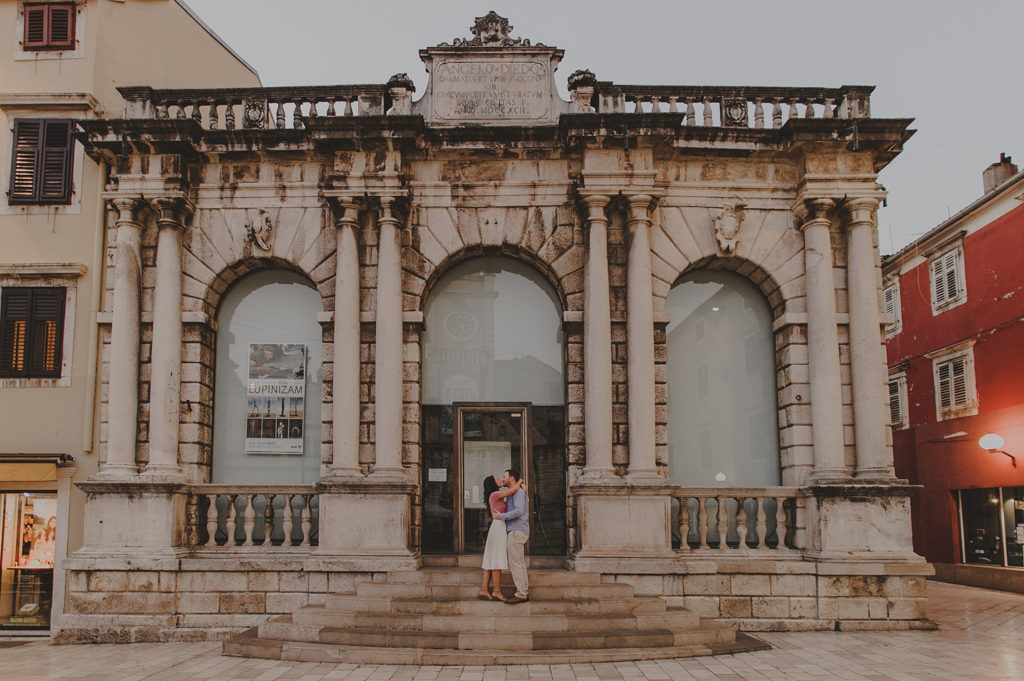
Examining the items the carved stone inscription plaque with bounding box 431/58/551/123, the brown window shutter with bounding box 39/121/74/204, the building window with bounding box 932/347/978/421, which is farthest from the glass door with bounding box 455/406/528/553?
the building window with bounding box 932/347/978/421

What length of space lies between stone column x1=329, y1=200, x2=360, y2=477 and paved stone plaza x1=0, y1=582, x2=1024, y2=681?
11.3 ft

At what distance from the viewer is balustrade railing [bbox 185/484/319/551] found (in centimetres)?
1441

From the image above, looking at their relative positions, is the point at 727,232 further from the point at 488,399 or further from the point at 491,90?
the point at 488,399

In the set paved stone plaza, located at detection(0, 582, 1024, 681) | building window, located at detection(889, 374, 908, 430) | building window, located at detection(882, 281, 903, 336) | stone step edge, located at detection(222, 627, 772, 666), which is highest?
building window, located at detection(882, 281, 903, 336)

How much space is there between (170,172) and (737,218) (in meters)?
9.50

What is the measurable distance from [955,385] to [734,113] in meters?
11.5

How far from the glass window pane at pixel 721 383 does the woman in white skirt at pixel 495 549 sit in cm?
381

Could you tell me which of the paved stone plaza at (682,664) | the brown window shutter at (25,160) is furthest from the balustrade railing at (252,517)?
the brown window shutter at (25,160)

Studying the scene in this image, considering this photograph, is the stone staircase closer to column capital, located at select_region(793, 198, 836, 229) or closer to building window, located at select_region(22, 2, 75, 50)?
column capital, located at select_region(793, 198, 836, 229)

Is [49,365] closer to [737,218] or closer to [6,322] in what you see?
[6,322]

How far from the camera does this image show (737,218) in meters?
15.2

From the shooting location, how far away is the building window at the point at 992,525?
777 inches

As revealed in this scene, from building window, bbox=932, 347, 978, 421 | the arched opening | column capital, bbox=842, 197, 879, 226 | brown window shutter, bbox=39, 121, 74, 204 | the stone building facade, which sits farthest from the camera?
building window, bbox=932, 347, 978, 421

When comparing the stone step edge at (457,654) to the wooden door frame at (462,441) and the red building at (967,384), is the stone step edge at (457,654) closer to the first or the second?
the wooden door frame at (462,441)
